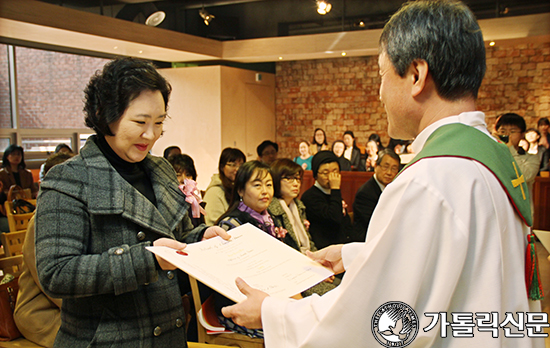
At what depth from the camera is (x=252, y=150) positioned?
1026 cm

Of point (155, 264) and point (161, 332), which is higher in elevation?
point (155, 264)

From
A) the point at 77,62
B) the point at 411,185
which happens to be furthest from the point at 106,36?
the point at 411,185

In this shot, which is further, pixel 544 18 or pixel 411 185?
pixel 544 18

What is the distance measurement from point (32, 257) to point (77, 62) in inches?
326

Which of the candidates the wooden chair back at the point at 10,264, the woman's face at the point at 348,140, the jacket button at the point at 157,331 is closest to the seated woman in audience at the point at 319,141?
the woman's face at the point at 348,140

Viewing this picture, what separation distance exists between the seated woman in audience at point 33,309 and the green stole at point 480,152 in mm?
1648

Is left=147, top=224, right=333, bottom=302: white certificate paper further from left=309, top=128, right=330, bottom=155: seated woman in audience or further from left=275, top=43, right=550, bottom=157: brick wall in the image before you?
left=275, top=43, right=550, bottom=157: brick wall

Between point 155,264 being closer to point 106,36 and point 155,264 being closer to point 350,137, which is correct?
point 106,36

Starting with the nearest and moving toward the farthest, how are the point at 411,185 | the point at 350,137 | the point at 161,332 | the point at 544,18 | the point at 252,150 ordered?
the point at 411,185 < the point at 161,332 < the point at 544,18 < the point at 350,137 < the point at 252,150

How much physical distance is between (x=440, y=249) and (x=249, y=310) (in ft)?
1.58

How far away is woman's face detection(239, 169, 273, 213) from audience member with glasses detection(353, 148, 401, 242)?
135 centimetres

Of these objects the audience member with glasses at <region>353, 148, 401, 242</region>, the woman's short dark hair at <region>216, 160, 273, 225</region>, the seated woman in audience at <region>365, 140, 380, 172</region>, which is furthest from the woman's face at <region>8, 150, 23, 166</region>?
the seated woman in audience at <region>365, 140, 380, 172</region>

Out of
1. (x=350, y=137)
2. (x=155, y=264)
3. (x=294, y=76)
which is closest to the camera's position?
(x=155, y=264)

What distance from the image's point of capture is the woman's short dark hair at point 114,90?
4.40ft
